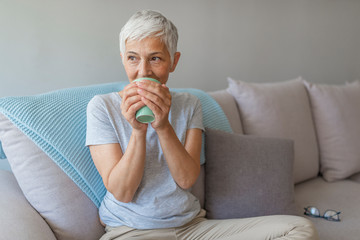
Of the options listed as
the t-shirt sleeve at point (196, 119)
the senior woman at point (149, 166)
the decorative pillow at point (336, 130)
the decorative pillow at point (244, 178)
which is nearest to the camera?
the senior woman at point (149, 166)

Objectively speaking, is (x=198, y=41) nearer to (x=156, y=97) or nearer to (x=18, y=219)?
(x=156, y=97)

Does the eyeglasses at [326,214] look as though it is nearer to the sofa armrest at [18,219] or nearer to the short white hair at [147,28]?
the short white hair at [147,28]

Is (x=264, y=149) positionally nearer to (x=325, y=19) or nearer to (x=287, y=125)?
(x=287, y=125)

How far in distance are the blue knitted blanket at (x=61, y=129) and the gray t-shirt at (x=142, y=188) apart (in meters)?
0.09

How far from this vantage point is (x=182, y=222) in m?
1.22

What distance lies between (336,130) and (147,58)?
135cm

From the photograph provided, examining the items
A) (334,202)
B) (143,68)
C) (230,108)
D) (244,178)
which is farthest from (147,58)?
(334,202)

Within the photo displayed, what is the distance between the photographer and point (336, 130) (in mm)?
2064

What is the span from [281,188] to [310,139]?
63cm

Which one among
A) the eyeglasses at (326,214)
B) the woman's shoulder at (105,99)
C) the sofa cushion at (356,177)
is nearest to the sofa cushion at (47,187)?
the woman's shoulder at (105,99)

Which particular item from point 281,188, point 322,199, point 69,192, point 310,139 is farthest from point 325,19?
point 69,192

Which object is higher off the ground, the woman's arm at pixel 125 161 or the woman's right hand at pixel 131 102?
the woman's right hand at pixel 131 102

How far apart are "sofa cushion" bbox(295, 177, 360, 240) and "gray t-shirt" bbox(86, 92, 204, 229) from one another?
2.10ft

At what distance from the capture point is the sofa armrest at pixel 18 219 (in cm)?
99
